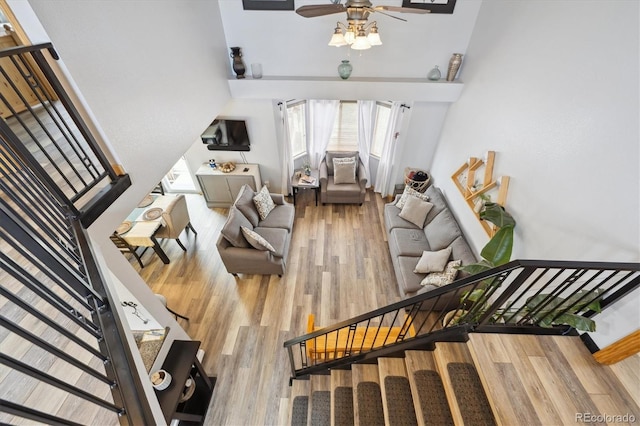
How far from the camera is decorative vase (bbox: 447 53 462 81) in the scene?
4004mm

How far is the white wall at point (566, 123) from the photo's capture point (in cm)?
189

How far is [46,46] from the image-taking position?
1.56 m

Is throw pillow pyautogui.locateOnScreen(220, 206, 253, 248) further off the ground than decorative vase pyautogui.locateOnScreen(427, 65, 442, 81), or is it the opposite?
decorative vase pyautogui.locateOnScreen(427, 65, 442, 81)

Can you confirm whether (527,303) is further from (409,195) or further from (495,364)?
(409,195)

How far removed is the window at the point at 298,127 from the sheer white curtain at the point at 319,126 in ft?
0.41

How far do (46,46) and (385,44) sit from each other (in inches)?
155

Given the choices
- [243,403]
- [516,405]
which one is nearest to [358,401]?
[516,405]

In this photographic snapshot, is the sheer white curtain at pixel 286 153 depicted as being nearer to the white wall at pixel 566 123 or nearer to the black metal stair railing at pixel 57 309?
the white wall at pixel 566 123

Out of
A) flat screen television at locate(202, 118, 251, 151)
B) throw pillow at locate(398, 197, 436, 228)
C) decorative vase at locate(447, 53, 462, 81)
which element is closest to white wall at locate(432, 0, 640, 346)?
decorative vase at locate(447, 53, 462, 81)

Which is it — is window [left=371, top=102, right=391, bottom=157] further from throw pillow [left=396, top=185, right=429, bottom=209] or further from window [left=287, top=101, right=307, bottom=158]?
window [left=287, top=101, right=307, bottom=158]

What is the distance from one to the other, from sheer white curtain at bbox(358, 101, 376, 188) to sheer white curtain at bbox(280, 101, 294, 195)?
1521 mm

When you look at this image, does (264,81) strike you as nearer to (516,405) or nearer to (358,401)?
(358,401)

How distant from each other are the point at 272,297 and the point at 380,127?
400 centimetres

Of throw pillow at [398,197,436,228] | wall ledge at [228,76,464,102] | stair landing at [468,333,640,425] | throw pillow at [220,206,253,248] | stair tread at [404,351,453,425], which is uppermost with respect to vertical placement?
wall ledge at [228,76,464,102]
